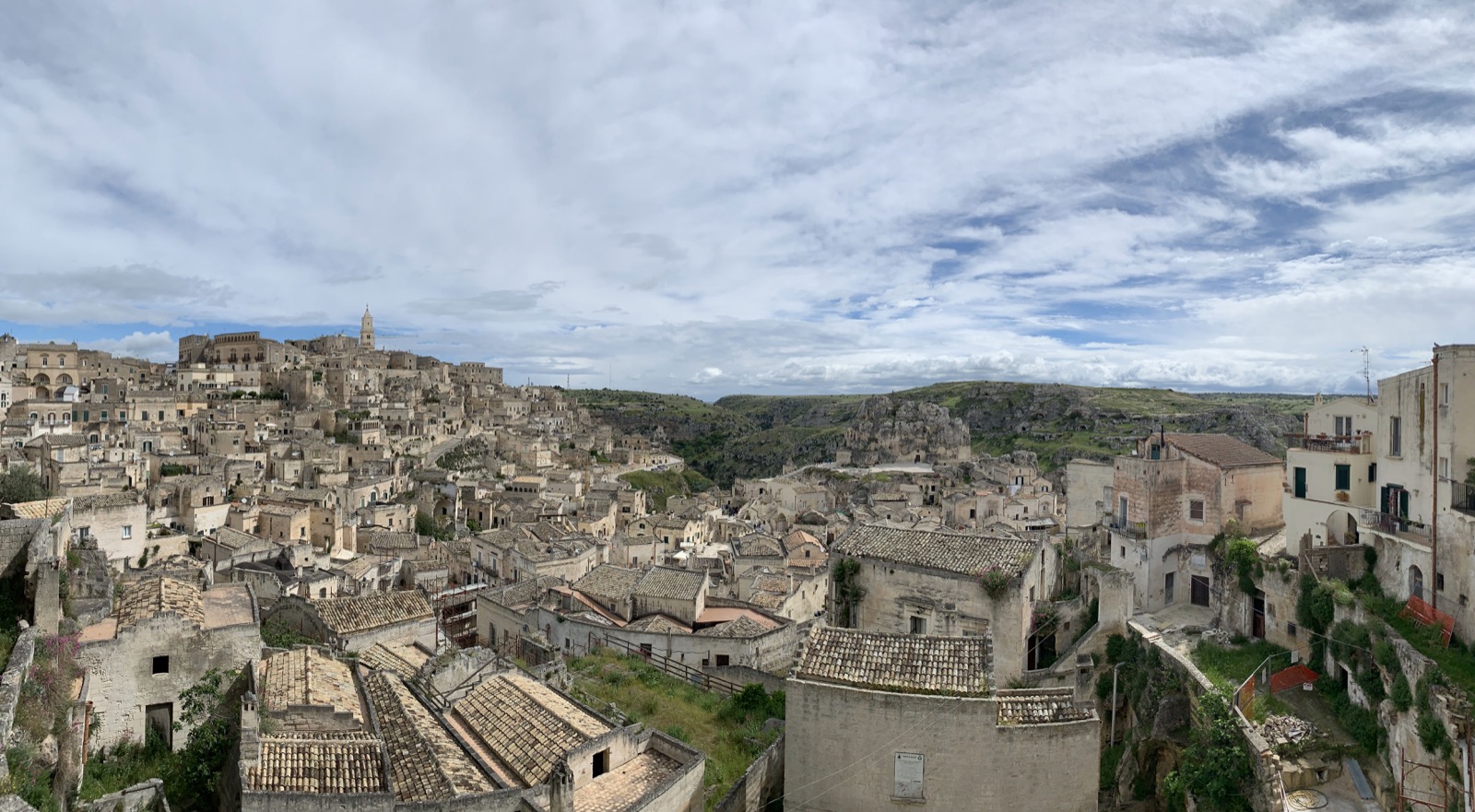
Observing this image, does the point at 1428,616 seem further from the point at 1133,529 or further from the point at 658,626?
the point at 658,626

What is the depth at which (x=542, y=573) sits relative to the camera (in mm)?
37156

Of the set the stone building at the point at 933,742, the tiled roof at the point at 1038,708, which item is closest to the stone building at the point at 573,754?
the stone building at the point at 933,742

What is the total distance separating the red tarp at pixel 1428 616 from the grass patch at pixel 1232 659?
10.6 feet

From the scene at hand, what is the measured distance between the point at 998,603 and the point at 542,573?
23.2m

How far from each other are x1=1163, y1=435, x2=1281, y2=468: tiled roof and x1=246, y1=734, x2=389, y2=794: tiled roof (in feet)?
81.9

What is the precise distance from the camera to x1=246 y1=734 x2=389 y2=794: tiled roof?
1192cm

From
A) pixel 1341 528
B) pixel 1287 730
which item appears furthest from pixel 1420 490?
pixel 1287 730

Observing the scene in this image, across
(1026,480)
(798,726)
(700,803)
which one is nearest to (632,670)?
(700,803)

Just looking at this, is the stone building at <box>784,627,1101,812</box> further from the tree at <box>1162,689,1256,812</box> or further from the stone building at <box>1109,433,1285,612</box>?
the stone building at <box>1109,433,1285,612</box>

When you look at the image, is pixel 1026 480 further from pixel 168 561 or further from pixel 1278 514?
pixel 168 561

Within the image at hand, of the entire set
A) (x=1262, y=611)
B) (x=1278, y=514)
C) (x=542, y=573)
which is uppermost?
(x=1278, y=514)

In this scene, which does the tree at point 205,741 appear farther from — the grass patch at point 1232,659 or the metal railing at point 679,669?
the grass patch at point 1232,659

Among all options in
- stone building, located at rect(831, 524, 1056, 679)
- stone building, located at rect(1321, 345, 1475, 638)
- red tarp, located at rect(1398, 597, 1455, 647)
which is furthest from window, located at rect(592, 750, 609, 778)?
stone building, located at rect(1321, 345, 1475, 638)

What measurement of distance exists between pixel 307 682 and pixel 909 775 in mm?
11730
